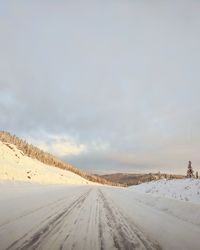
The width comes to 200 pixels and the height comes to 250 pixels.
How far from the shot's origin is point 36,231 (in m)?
→ 7.28

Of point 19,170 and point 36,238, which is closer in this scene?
point 36,238

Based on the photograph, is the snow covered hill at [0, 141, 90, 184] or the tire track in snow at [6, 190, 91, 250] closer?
the tire track in snow at [6, 190, 91, 250]

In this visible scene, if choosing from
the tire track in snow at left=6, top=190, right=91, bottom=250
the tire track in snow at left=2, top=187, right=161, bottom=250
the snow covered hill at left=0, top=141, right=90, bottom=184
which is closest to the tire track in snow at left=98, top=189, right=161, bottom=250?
the tire track in snow at left=2, top=187, right=161, bottom=250

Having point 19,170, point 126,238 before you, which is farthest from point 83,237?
point 19,170

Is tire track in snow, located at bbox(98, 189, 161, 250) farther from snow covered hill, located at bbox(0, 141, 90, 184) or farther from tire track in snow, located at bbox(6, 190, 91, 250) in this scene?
snow covered hill, located at bbox(0, 141, 90, 184)

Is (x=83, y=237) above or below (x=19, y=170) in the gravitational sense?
below

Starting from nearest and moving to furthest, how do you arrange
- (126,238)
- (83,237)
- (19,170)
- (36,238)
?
(36,238), (83,237), (126,238), (19,170)

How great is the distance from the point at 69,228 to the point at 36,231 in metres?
0.93

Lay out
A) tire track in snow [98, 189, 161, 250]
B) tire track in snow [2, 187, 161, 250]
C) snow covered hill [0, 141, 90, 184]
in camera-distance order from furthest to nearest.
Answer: snow covered hill [0, 141, 90, 184] < tire track in snow [98, 189, 161, 250] < tire track in snow [2, 187, 161, 250]

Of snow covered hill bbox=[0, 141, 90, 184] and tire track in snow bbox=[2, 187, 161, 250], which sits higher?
snow covered hill bbox=[0, 141, 90, 184]

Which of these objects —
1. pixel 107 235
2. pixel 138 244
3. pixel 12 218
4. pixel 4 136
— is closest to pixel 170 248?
pixel 138 244

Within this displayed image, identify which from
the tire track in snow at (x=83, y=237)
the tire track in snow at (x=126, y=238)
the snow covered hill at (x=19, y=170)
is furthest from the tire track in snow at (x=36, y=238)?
the snow covered hill at (x=19, y=170)

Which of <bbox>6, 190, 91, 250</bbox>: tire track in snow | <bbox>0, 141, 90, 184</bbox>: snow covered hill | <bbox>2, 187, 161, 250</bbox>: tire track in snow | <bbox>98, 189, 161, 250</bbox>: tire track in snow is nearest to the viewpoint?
<bbox>6, 190, 91, 250</bbox>: tire track in snow

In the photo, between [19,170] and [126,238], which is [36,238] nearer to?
[126,238]
